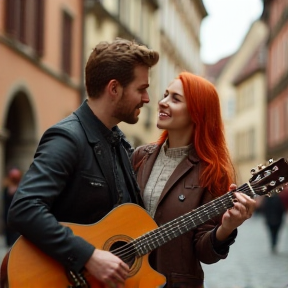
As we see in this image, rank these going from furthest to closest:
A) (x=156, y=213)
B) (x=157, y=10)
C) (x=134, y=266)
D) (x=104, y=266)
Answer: (x=157, y=10)
(x=156, y=213)
(x=134, y=266)
(x=104, y=266)

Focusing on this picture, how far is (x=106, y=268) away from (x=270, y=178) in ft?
2.89

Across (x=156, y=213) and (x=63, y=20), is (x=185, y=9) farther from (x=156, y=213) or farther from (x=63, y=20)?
(x=156, y=213)

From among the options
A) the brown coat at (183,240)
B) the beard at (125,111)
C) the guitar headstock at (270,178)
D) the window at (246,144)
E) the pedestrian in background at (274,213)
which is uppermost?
the beard at (125,111)

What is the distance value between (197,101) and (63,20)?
19227 mm

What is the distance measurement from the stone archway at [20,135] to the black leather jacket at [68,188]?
1673cm

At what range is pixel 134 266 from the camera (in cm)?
356

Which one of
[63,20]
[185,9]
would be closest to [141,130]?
[63,20]

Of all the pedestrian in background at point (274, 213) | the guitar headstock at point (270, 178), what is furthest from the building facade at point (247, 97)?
the guitar headstock at point (270, 178)

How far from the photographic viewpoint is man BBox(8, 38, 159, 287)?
10.7 feet

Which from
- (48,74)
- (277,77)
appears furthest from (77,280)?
(277,77)

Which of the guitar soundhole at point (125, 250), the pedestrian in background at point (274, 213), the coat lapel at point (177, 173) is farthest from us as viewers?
the pedestrian in background at point (274, 213)

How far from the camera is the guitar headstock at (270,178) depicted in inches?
147

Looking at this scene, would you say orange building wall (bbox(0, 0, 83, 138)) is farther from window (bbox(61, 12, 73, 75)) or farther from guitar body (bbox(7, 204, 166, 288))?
guitar body (bbox(7, 204, 166, 288))

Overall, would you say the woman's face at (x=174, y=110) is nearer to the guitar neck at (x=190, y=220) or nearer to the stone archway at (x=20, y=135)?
the guitar neck at (x=190, y=220)
